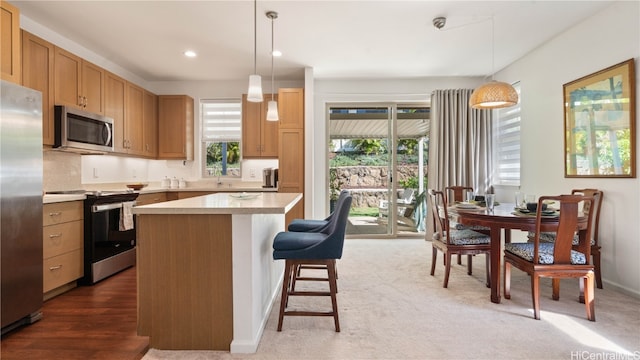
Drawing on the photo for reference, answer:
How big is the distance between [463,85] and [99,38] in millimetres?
4987

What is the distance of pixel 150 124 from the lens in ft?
16.0

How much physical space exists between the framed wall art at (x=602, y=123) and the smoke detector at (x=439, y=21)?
1.48 m

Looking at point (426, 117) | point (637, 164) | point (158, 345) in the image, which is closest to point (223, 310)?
point (158, 345)

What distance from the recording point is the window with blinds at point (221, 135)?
5.33 meters

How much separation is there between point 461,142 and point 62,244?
4.98 metres

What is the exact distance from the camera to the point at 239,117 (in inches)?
210

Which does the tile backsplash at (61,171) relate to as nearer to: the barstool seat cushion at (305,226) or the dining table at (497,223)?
the barstool seat cushion at (305,226)

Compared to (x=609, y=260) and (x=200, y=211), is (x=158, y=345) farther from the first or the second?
(x=609, y=260)

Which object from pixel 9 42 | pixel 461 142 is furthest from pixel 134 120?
pixel 461 142

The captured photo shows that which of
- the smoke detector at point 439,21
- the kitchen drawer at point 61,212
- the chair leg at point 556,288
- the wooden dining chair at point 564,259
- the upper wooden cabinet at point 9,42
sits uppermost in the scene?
the smoke detector at point 439,21

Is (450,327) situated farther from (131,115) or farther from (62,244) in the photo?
(131,115)

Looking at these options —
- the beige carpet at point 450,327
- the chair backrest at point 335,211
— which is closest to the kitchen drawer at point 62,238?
the beige carpet at point 450,327

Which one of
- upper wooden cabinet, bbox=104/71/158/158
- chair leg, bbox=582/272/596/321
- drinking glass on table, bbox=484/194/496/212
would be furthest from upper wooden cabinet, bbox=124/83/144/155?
chair leg, bbox=582/272/596/321

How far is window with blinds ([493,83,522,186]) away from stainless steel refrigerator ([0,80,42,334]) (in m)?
5.13
